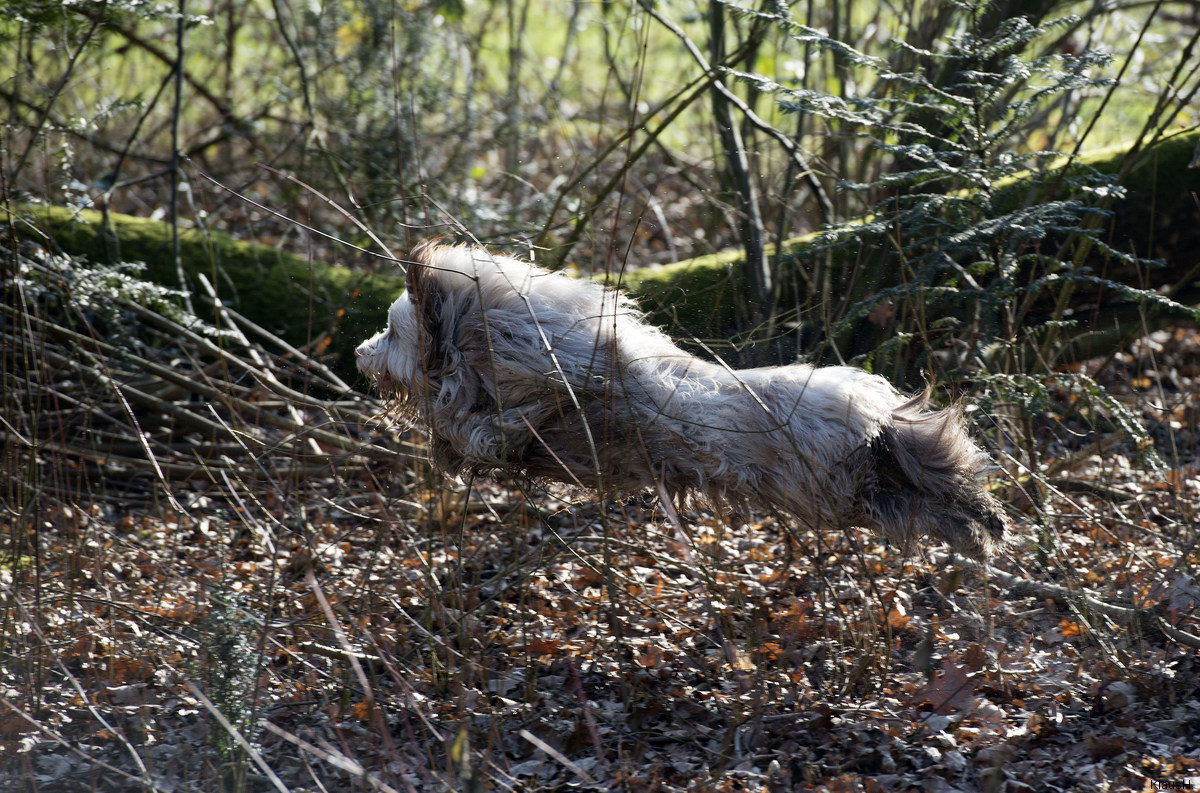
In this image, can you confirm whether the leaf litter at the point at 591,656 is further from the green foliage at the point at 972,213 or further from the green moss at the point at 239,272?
the green moss at the point at 239,272

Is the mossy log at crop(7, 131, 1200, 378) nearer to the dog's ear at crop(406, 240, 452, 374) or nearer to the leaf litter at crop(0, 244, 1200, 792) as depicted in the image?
the leaf litter at crop(0, 244, 1200, 792)

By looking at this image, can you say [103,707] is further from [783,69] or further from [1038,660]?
[783,69]

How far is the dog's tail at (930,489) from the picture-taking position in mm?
3170

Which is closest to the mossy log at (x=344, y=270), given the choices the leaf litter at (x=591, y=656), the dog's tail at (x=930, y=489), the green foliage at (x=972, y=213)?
the green foliage at (x=972, y=213)

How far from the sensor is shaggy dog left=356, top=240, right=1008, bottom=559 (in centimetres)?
313

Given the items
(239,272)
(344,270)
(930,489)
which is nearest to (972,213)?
→ (930,489)

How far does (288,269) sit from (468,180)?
9.13 feet

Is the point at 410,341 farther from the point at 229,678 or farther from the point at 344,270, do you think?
the point at 344,270

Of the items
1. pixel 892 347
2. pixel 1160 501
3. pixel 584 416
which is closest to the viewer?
pixel 584 416

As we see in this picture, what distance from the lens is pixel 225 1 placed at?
9.67m

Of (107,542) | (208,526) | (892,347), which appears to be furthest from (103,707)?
(892,347)

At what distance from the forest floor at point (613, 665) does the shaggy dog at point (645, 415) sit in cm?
28

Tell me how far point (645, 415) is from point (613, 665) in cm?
140

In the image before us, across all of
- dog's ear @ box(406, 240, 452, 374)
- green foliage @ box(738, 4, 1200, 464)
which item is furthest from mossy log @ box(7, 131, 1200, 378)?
dog's ear @ box(406, 240, 452, 374)
